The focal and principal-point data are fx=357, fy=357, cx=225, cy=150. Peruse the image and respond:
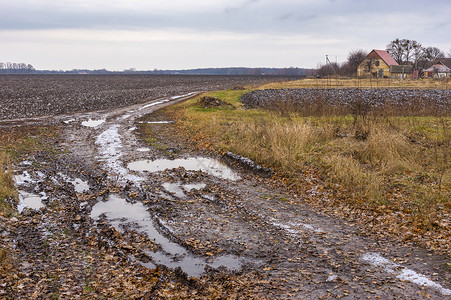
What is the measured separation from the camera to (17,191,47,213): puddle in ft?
29.2

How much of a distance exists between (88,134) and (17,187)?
831 centimetres

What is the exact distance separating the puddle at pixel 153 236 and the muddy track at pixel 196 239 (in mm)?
23

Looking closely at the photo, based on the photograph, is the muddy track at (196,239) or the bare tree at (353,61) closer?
the muddy track at (196,239)

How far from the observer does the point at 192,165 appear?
13.2m

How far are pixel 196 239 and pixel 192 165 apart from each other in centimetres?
589

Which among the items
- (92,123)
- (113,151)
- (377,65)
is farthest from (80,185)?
(377,65)

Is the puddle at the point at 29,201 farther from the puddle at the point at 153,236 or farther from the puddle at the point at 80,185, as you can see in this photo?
the puddle at the point at 153,236

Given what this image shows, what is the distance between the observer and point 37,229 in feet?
25.2

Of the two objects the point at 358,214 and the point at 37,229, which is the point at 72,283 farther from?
the point at 358,214

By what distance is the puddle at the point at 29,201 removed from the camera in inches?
350

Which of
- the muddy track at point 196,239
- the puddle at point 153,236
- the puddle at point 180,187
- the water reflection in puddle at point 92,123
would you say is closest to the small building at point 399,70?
the water reflection in puddle at point 92,123

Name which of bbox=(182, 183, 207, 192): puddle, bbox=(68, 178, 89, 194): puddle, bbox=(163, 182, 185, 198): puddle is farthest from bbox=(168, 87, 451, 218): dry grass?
bbox=(68, 178, 89, 194): puddle

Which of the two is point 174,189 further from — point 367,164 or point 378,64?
point 378,64

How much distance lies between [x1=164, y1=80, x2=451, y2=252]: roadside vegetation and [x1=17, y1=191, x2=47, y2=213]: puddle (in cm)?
711
